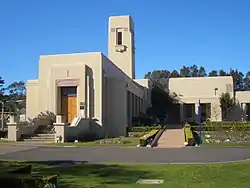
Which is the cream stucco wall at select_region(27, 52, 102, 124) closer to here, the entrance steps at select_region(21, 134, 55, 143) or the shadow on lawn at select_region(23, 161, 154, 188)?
the entrance steps at select_region(21, 134, 55, 143)

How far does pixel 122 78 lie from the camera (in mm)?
36250

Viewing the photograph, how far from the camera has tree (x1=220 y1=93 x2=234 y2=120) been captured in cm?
5278

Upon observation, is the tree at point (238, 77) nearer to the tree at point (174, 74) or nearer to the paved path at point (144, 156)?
the tree at point (174, 74)

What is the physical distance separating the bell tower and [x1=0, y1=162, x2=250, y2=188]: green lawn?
40.5 meters

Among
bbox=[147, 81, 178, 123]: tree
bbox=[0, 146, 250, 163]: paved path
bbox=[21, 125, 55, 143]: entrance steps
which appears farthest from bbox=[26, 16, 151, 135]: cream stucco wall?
bbox=[147, 81, 178, 123]: tree

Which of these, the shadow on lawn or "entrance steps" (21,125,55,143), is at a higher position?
"entrance steps" (21,125,55,143)

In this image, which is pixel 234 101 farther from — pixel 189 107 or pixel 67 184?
pixel 67 184

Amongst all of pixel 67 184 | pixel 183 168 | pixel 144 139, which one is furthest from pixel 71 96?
pixel 67 184

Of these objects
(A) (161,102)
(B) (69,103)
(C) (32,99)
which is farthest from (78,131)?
(A) (161,102)

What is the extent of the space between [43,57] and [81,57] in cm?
369

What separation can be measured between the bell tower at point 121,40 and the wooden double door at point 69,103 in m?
20.3

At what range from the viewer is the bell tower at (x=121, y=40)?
174 feet

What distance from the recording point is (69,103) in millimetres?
33562

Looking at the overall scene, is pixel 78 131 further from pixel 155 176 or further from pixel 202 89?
pixel 202 89
